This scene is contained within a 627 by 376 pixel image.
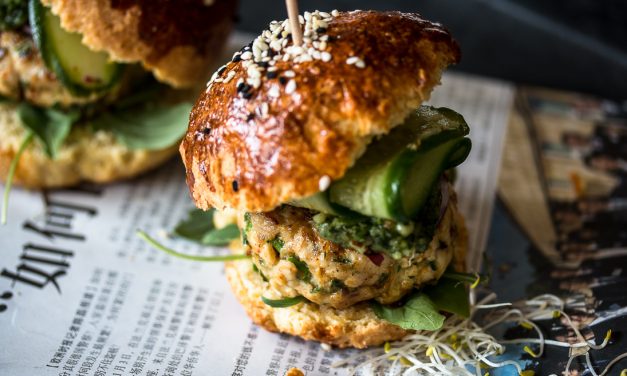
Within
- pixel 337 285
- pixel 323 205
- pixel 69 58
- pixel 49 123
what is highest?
pixel 323 205

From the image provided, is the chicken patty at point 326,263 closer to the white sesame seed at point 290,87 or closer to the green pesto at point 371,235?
the green pesto at point 371,235

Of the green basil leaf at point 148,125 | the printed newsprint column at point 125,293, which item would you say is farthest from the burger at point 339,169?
the green basil leaf at point 148,125

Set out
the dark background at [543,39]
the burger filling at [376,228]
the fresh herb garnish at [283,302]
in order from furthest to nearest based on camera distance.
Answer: the dark background at [543,39] → the fresh herb garnish at [283,302] → the burger filling at [376,228]

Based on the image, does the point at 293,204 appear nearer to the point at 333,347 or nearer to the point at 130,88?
the point at 333,347

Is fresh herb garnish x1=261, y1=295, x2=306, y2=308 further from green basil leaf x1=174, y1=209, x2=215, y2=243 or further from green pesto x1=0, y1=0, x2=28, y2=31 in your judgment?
green pesto x1=0, y1=0, x2=28, y2=31

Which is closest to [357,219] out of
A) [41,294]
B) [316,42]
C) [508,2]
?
[316,42]

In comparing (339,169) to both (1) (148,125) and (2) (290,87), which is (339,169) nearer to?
(2) (290,87)

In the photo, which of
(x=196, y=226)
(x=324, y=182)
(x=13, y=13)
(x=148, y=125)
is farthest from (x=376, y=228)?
(x=13, y=13)
